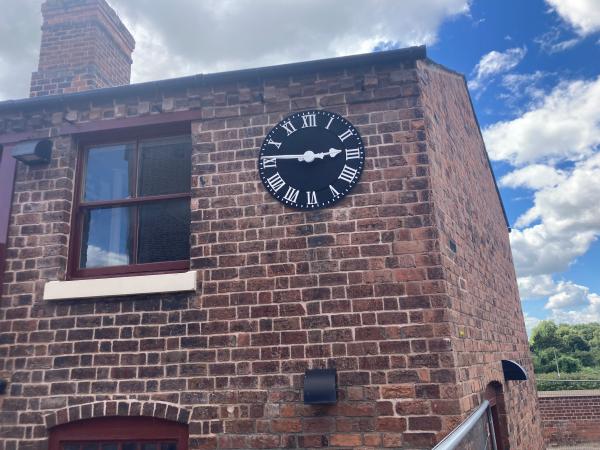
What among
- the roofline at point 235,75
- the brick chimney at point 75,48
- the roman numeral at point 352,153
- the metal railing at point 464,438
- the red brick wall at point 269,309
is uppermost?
the brick chimney at point 75,48

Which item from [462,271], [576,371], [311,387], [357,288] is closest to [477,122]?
[462,271]

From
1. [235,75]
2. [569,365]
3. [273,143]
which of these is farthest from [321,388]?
[569,365]

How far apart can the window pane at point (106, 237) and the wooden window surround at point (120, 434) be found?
169 centimetres

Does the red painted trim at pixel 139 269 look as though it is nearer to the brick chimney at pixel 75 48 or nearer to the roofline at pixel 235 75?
the roofline at pixel 235 75

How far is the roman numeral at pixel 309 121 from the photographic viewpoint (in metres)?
5.30

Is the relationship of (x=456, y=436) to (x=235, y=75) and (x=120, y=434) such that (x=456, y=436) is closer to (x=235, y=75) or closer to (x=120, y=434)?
(x=120, y=434)

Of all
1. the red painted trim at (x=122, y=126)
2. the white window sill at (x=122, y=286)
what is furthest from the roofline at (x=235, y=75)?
the white window sill at (x=122, y=286)

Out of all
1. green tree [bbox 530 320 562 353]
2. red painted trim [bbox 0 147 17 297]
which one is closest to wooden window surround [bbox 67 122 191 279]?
red painted trim [bbox 0 147 17 297]

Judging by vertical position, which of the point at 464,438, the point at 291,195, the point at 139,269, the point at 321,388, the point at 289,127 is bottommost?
the point at 464,438

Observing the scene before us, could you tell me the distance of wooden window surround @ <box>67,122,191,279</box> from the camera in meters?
5.47

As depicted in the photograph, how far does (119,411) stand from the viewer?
4879 mm

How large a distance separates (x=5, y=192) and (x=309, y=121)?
12.2ft

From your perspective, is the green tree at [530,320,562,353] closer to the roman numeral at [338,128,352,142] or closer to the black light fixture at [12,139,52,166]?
the roman numeral at [338,128,352,142]

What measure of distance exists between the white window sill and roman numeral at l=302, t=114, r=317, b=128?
1980mm
